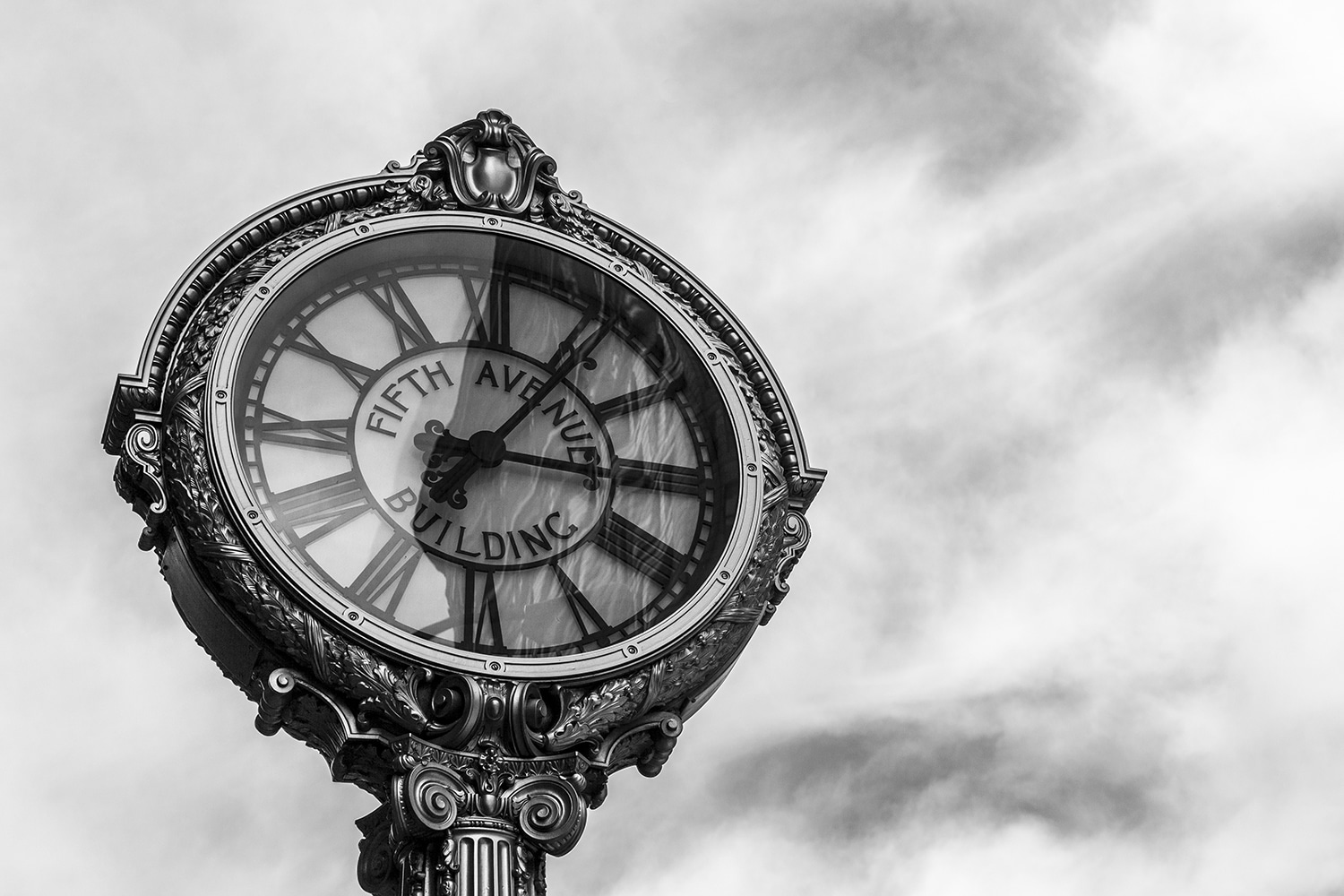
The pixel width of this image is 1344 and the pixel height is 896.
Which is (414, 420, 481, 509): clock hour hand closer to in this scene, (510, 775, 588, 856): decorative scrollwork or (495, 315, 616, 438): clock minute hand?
(495, 315, 616, 438): clock minute hand

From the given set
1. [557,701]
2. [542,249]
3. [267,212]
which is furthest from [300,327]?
[557,701]

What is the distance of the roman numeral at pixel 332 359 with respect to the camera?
749cm

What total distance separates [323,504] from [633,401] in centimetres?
125

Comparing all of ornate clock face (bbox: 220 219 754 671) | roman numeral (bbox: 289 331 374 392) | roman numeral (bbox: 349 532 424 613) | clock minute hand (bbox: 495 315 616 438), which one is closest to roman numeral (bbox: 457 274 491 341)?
ornate clock face (bbox: 220 219 754 671)

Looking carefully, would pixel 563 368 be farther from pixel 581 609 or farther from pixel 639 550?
pixel 581 609

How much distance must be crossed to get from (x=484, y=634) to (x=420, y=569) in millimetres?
295

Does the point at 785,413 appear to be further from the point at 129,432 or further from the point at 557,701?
the point at 129,432

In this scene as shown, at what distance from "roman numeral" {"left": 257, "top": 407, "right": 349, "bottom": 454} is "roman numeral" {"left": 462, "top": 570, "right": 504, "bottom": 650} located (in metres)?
0.60

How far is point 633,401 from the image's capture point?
7914 millimetres

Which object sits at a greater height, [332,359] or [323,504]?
[332,359]

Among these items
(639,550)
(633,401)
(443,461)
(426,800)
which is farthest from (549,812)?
(633,401)

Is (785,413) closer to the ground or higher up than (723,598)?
higher up

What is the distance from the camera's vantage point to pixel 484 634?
7.16m

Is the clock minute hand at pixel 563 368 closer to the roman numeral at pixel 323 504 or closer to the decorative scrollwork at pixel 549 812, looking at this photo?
the roman numeral at pixel 323 504
